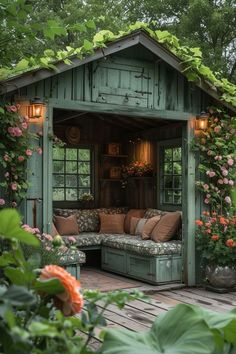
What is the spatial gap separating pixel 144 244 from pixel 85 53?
2.72 meters

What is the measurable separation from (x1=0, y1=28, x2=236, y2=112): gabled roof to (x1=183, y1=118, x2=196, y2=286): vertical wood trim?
52cm

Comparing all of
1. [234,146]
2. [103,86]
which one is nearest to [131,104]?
[103,86]

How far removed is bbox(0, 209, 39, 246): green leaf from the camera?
0.94 m

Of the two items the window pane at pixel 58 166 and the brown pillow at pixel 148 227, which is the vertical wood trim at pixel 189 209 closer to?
the brown pillow at pixel 148 227

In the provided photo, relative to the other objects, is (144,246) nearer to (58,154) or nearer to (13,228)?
(58,154)

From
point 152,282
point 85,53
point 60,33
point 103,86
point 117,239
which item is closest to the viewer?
point 60,33

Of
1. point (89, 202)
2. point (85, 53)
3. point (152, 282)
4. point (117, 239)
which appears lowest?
point (152, 282)

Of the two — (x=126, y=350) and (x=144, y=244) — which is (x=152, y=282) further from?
(x=126, y=350)

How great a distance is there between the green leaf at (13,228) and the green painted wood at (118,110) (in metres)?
4.78

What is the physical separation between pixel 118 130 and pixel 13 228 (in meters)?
8.23

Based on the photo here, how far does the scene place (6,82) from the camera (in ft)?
16.9

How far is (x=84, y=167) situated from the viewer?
8.83 meters

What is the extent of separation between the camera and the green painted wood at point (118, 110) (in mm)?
5723

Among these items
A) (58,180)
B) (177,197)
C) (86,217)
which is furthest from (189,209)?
(58,180)
